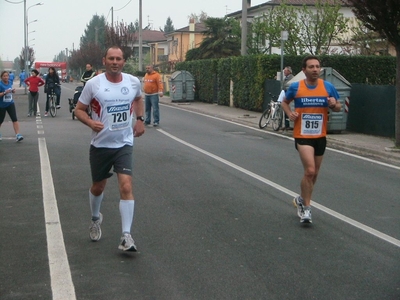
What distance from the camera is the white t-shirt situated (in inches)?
266

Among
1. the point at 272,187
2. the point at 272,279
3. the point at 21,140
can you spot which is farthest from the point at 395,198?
the point at 21,140

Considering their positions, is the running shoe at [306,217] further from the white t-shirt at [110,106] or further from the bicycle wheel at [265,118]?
the bicycle wheel at [265,118]

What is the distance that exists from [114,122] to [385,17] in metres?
10.5

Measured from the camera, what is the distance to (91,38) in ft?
573

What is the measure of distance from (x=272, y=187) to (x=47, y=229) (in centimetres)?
398

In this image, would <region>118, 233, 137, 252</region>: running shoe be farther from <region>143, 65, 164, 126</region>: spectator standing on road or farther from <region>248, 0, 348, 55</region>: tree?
<region>248, 0, 348, 55</region>: tree

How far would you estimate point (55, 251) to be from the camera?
22.2 ft

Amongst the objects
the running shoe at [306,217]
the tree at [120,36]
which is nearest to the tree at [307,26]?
the running shoe at [306,217]

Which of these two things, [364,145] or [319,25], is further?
[319,25]

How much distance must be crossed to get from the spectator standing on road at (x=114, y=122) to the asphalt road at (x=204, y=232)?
1.89 ft

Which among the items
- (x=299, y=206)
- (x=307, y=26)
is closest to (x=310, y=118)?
(x=299, y=206)

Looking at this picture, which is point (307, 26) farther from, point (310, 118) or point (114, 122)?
point (114, 122)

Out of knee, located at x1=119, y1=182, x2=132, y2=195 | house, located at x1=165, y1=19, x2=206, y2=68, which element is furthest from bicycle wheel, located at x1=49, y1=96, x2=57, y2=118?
house, located at x1=165, y1=19, x2=206, y2=68

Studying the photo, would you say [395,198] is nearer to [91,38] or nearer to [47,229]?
[47,229]
